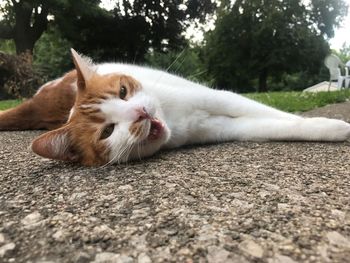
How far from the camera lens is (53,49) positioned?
25.9 metres

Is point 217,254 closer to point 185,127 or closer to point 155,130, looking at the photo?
point 155,130

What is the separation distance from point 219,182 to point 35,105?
2412 mm

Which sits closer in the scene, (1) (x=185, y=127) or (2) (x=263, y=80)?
(1) (x=185, y=127)

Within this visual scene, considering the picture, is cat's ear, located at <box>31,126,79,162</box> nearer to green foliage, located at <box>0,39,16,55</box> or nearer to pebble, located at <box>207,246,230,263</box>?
pebble, located at <box>207,246,230,263</box>

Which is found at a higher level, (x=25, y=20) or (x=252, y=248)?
(x=25, y=20)

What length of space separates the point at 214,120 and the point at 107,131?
84cm

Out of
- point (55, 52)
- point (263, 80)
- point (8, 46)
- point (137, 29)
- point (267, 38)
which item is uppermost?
point (267, 38)

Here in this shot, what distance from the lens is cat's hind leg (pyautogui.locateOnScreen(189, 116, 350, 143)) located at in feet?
8.61

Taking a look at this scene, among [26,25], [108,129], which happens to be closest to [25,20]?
[26,25]

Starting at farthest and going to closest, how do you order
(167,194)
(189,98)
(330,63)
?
(330,63), (189,98), (167,194)

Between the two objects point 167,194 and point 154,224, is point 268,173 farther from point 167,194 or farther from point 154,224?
point 154,224

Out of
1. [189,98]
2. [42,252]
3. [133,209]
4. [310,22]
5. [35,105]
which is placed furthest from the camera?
[310,22]

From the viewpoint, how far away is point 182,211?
4.79 feet

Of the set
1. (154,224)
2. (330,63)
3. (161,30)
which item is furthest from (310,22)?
(154,224)
